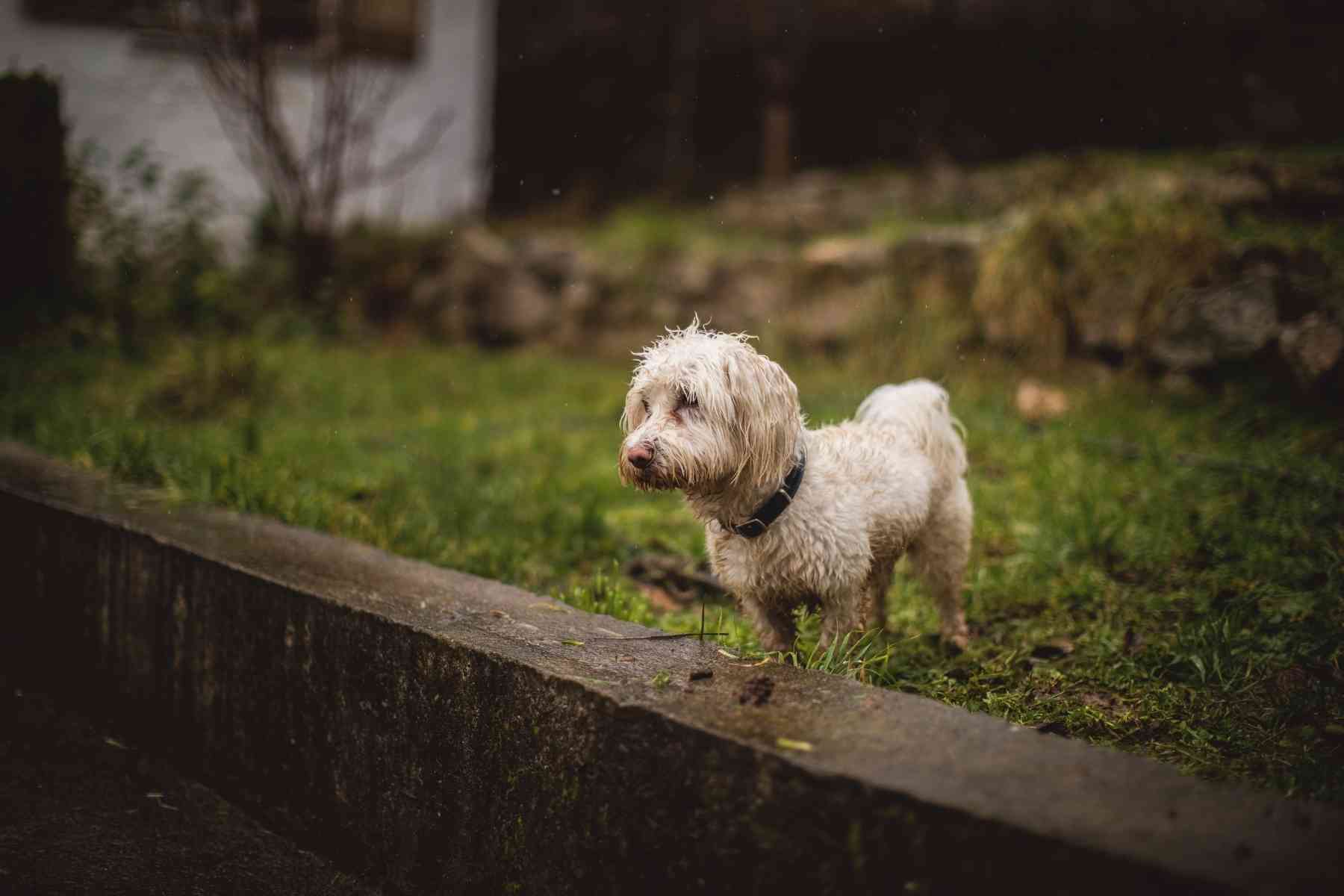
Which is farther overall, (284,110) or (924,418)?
(284,110)

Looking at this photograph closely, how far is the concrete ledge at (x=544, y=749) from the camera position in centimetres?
165

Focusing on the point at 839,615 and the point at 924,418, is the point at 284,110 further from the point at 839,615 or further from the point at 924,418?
the point at 839,615

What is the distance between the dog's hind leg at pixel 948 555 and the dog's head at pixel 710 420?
0.82m

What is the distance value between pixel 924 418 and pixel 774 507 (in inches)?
31.6

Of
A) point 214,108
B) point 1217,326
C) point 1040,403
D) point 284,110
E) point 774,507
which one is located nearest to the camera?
point 774,507

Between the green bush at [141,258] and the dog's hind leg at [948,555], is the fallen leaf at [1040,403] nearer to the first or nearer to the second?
the dog's hind leg at [948,555]

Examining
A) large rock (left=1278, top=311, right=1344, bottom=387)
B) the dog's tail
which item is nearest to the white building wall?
the dog's tail

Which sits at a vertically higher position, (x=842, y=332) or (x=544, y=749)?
(x=842, y=332)

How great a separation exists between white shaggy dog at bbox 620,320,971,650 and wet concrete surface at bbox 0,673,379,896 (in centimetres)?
123

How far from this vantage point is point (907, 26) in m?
10.8

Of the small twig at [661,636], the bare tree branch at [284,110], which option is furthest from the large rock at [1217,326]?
the bare tree branch at [284,110]

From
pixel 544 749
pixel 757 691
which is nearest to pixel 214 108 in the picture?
pixel 544 749

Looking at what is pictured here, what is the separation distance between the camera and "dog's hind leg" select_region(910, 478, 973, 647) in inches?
133

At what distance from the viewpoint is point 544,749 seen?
2.24 m
